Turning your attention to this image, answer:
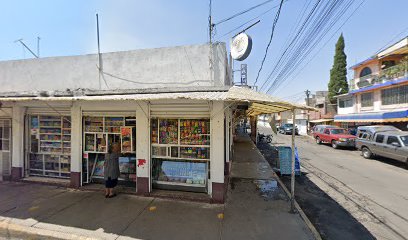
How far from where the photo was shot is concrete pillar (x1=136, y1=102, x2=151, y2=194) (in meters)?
6.41

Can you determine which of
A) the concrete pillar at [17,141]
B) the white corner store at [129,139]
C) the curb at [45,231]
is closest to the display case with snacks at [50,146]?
the white corner store at [129,139]

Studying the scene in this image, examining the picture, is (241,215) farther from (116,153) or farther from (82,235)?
(116,153)

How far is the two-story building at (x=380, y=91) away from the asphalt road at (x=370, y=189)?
954 centimetres

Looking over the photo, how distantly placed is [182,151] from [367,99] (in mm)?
26174

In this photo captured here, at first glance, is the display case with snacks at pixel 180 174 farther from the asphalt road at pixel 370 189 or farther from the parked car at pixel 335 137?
the parked car at pixel 335 137

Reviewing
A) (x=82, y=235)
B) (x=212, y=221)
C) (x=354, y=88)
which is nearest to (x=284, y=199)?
(x=212, y=221)

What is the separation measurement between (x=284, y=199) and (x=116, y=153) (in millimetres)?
5559

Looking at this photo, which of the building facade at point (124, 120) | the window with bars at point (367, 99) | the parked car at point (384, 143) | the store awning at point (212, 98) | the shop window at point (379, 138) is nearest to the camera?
the store awning at point (212, 98)

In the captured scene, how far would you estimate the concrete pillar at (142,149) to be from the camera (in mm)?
6406

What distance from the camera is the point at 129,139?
7004 mm

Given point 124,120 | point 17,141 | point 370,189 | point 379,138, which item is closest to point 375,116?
point 379,138

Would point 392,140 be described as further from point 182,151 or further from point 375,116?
point 182,151

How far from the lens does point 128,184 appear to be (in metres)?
7.21

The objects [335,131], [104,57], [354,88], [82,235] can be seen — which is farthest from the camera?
[354,88]
